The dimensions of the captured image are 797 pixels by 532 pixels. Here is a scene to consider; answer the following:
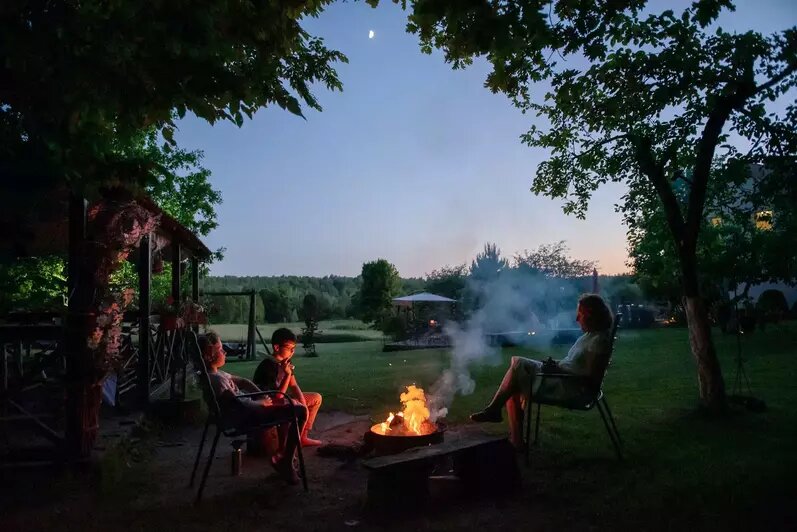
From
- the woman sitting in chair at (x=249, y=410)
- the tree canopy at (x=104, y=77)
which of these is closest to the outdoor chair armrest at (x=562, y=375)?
the woman sitting in chair at (x=249, y=410)

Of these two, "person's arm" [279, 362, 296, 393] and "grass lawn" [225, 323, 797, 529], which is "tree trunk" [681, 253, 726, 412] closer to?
"grass lawn" [225, 323, 797, 529]

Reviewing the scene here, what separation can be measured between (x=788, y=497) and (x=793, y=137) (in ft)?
14.2

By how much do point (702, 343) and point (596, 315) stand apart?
7.95 feet

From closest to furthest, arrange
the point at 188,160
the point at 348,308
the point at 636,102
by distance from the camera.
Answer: the point at 636,102
the point at 188,160
the point at 348,308

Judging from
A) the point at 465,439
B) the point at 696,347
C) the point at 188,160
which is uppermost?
the point at 188,160

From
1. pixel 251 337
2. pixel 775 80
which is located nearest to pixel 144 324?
pixel 775 80

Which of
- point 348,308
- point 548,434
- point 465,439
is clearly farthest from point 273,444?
point 348,308

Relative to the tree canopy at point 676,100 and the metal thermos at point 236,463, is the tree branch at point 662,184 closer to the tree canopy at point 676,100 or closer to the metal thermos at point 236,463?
the tree canopy at point 676,100

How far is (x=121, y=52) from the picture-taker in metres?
2.98

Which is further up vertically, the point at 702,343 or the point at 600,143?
the point at 600,143

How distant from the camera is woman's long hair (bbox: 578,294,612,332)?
18.1 feet

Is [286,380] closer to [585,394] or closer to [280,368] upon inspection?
[280,368]

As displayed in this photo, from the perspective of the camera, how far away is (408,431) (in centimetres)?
510

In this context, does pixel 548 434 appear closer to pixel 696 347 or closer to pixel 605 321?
pixel 605 321
